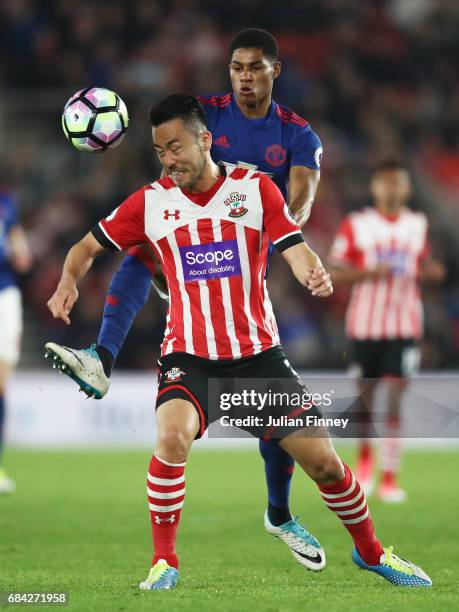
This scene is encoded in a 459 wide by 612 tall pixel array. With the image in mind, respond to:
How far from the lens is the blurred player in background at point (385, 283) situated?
8844mm

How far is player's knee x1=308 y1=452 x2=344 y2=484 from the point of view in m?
4.64

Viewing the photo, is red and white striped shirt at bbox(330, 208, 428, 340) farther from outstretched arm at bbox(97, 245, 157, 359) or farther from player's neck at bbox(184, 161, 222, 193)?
player's neck at bbox(184, 161, 222, 193)

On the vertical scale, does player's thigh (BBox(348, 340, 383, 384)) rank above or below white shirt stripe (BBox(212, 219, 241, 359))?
below

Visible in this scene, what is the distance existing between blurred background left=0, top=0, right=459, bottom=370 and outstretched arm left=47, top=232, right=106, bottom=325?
7.87 m

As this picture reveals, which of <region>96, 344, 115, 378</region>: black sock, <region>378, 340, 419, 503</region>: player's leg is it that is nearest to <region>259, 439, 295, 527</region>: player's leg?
<region>96, 344, 115, 378</region>: black sock

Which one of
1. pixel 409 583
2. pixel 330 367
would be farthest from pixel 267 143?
pixel 330 367

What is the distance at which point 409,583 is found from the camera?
4.72 meters

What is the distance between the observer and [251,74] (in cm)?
544

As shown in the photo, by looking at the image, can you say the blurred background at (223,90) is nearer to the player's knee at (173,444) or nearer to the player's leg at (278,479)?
the player's leg at (278,479)

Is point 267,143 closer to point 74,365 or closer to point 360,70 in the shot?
point 74,365

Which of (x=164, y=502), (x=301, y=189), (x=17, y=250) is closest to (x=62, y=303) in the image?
(x=164, y=502)

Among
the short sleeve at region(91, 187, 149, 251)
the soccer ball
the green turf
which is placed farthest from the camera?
the soccer ball

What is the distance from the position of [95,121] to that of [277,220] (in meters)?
1.04

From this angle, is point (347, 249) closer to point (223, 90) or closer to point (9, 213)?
point (9, 213)
